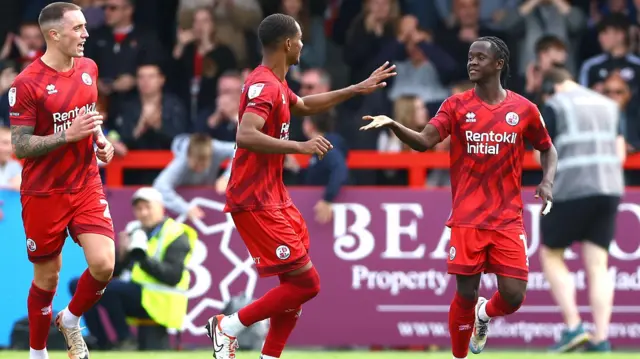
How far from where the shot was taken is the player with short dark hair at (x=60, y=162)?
348 inches

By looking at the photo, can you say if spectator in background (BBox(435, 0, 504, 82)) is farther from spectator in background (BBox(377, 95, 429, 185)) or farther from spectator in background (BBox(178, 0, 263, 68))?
spectator in background (BBox(178, 0, 263, 68))

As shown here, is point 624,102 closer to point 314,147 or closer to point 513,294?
point 513,294

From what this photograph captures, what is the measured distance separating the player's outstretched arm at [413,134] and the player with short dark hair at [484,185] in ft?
0.05

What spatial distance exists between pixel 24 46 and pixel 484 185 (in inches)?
313

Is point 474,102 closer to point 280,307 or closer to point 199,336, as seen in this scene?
point 280,307

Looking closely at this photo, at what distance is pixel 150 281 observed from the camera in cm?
1238

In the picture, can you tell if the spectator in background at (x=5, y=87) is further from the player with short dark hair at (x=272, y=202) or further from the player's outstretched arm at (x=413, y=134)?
the player's outstretched arm at (x=413, y=134)

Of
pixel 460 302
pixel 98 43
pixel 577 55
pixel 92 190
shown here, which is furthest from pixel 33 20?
pixel 460 302

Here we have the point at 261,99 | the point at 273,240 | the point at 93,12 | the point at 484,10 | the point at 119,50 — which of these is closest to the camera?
the point at 261,99

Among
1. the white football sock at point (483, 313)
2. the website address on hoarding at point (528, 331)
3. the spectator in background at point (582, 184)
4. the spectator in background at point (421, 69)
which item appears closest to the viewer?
the white football sock at point (483, 313)

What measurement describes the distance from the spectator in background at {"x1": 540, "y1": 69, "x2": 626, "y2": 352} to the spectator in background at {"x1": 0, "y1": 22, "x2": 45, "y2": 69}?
235 inches

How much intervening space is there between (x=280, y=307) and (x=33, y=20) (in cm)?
848

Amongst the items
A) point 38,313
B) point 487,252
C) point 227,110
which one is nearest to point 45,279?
point 38,313

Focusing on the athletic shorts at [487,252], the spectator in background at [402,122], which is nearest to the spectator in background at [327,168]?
the spectator in background at [402,122]
